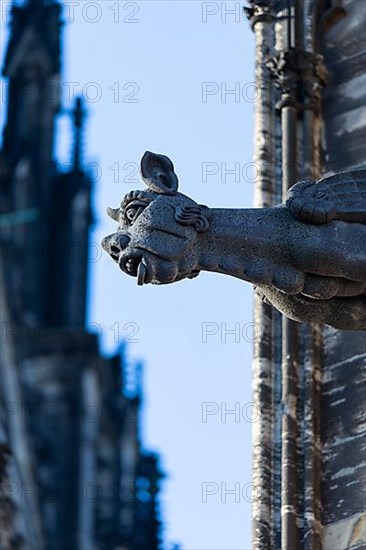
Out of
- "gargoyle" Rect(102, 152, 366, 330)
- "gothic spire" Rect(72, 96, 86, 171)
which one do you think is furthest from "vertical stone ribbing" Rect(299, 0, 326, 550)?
"gothic spire" Rect(72, 96, 86, 171)

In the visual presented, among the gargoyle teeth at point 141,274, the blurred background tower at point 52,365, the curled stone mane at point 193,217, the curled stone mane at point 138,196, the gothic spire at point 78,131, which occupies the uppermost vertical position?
the gothic spire at point 78,131

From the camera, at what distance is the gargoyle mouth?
719 centimetres

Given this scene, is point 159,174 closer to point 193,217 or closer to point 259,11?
point 193,217

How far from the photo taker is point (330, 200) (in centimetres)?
757

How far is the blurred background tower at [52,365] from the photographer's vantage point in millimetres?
48750

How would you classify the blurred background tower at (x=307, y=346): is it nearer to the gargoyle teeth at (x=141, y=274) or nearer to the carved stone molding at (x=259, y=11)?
the carved stone molding at (x=259, y=11)

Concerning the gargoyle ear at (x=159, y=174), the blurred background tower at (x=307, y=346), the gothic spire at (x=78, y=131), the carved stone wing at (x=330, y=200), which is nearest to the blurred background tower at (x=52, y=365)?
the gothic spire at (x=78, y=131)

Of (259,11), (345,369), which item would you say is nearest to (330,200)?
(345,369)

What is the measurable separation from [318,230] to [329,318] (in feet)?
0.96

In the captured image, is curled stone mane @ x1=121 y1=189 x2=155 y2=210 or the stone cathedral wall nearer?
curled stone mane @ x1=121 y1=189 x2=155 y2=210

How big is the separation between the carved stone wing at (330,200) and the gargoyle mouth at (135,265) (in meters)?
0.50

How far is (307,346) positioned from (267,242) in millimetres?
2274

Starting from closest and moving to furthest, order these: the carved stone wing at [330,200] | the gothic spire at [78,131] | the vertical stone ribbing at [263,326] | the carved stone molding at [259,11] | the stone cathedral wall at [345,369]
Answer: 1. the carved stone wing at [330,200]
2. the stone cathedral wall at [345,369]
3. the vertical stone ribbing at [263,326]
4. the carved stone molding at [259,11]
5. the gothic spire at [78,131]

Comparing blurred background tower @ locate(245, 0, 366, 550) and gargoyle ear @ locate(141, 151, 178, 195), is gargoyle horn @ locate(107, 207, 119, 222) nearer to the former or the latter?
gargoyle ear @ locate(141, 151, 178, 195)
